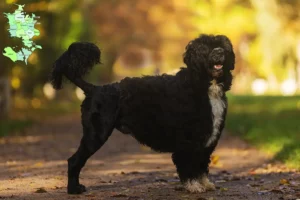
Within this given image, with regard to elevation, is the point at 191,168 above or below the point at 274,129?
below

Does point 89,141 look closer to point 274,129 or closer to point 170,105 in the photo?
point 170,105

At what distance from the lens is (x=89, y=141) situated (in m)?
9.36

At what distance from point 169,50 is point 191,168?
64.8 meters

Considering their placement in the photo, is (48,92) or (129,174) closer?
(129,174)

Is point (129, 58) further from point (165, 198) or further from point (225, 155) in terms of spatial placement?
point (165, 198)

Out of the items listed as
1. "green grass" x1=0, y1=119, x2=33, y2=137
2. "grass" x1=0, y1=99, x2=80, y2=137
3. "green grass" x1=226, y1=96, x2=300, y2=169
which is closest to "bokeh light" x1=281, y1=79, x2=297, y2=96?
"grass" x1=0, y1=99, x2=80, y2=137

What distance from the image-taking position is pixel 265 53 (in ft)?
175

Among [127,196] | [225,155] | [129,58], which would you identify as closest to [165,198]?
[127,196]

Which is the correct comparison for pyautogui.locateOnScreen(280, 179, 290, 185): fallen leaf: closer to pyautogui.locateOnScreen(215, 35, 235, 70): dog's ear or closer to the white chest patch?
the white chest patch

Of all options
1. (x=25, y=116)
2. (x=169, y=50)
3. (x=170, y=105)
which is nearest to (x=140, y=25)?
(x=169, y=50)

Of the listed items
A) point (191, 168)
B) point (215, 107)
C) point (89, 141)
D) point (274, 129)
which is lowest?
point (191, 168)

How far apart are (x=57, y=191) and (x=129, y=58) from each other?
222ft

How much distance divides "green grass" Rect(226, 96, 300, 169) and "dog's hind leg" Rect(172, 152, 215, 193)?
2.82 meters

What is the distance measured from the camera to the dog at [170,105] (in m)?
9.29
